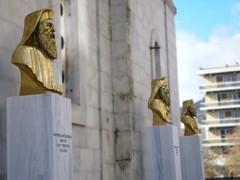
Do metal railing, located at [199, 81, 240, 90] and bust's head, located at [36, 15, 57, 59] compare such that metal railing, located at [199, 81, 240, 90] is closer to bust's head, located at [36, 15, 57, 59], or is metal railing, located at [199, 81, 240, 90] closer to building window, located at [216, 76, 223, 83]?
building window, located at [216, 76, 223, 83]

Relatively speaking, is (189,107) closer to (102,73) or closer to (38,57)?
(102,73)

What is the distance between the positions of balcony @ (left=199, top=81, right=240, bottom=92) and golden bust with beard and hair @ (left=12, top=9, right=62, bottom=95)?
5463 centimetres

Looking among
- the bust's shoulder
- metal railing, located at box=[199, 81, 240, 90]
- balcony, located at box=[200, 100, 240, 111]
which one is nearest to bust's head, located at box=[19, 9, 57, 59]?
the bust's shoulder

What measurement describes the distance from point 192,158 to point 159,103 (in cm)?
302

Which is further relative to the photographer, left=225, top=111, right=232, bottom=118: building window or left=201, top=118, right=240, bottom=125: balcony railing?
left=225, top=111, right=232, bottom=118: building window

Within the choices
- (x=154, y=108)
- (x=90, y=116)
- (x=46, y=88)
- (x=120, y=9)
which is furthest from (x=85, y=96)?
(x=46, y=88)

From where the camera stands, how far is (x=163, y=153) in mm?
10070

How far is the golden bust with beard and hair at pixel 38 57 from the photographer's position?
19.4ft

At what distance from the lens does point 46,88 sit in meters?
5.89

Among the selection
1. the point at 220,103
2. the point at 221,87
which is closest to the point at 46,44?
the point at 220,103

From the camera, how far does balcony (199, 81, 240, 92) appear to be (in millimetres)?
59562

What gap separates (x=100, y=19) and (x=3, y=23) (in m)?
4.51

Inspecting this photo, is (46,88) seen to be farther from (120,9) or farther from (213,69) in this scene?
(213,69)

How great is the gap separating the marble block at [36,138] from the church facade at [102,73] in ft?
3.50
